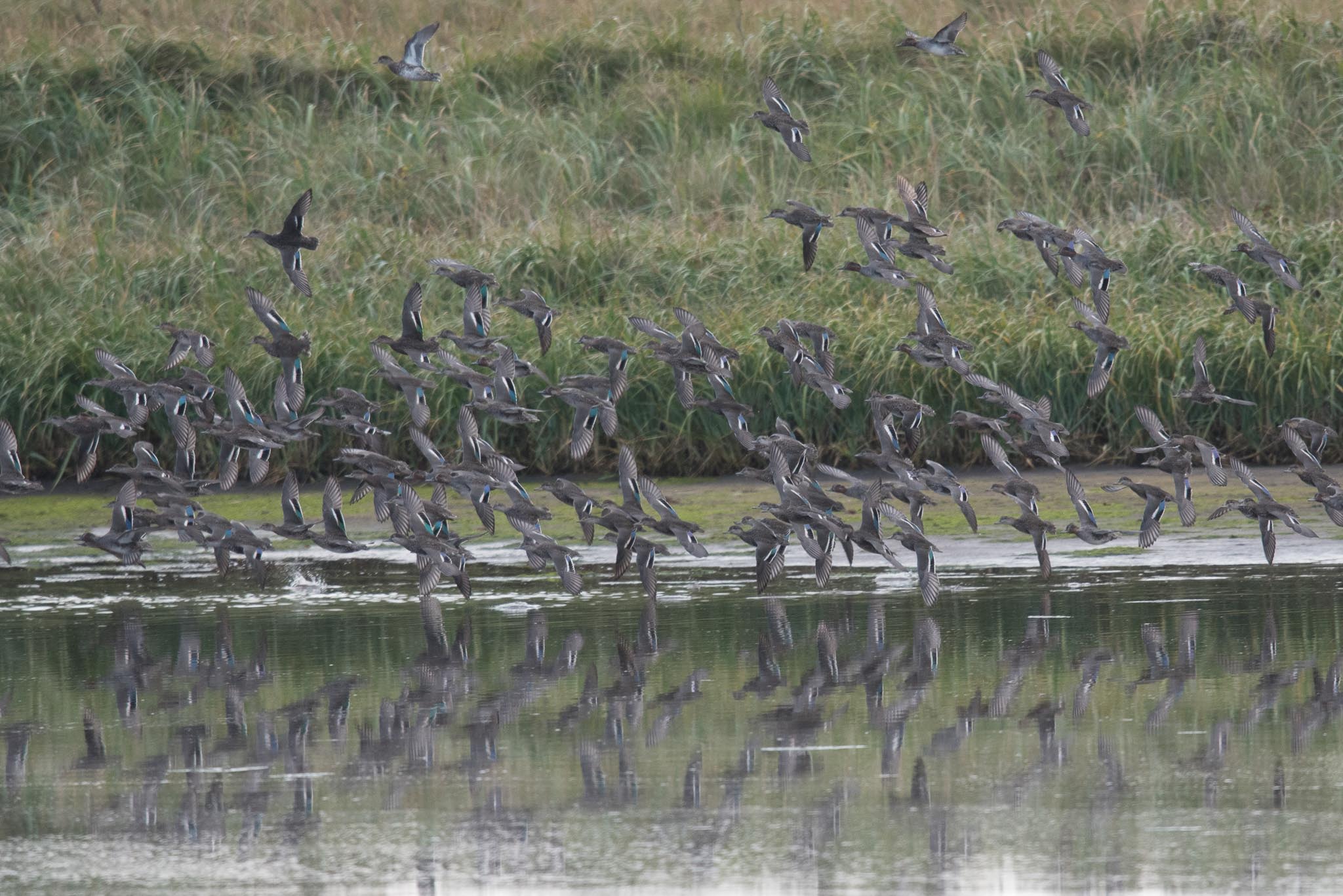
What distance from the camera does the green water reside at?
16.4 feet

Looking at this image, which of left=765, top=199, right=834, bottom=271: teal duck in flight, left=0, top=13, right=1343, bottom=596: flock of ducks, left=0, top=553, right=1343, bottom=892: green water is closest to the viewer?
left=0, top=553, right=1343, bottom=892: green water

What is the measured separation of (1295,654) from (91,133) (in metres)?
17.4

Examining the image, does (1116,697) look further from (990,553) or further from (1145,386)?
(1145,386)

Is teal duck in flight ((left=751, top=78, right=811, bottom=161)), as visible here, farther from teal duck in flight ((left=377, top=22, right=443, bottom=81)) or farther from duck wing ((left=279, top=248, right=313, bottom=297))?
duck wing ((left=279, top=248, right=313, bottom=297))

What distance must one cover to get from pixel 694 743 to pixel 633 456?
4241 mm

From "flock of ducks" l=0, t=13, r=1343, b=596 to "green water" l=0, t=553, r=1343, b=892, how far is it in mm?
338

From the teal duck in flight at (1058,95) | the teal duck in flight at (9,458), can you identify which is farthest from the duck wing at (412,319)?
the teal duck in flight at (1058,95)

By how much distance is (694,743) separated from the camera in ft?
20.6

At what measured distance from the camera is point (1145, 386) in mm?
13922

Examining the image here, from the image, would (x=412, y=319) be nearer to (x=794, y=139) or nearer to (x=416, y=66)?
(x=794, y=139)

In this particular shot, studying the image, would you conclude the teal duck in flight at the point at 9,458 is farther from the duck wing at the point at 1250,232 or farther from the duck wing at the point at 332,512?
the duck wing at the point at 1250,232

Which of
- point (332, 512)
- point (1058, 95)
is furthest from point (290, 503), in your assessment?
point (1058, 95)

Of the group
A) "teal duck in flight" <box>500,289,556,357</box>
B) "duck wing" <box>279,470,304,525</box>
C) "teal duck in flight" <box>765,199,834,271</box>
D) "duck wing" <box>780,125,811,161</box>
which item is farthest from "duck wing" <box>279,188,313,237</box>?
"duck wing" <box>780,125,811,161</box>

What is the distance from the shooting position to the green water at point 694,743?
16.4 ft
